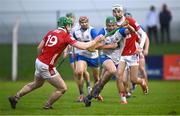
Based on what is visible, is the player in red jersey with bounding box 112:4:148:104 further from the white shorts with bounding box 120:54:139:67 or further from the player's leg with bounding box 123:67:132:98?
the player's leg with bounding box 123:67:132:98

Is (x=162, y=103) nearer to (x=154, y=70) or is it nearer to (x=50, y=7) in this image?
(x=154, y=70)

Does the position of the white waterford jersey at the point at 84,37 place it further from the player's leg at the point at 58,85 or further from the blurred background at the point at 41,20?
the blurred background at the point at 41,20

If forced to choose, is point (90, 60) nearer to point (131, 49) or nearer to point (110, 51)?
point (131, 49)

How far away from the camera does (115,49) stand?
1947 centimetres

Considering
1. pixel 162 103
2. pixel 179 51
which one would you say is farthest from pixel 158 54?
pixel 162 103

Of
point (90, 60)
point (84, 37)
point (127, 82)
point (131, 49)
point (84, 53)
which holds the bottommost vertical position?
point (127, 82)

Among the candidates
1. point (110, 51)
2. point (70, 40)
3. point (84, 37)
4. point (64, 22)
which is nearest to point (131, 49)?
point (110, 51)

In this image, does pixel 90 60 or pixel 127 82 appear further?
pixel 127 82

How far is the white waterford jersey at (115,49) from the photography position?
62.8ft

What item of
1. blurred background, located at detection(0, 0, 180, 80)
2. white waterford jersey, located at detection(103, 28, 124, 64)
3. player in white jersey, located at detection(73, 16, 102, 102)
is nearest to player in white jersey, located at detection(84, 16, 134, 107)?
white waterford jersey, located at detection(103, 28, 124, 64)

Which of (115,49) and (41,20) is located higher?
(115,49)

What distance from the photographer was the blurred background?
114 feet

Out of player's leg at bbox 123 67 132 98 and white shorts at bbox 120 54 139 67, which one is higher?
white shorts at bbox 120 54 139 67

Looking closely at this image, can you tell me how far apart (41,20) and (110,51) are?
649 inches
